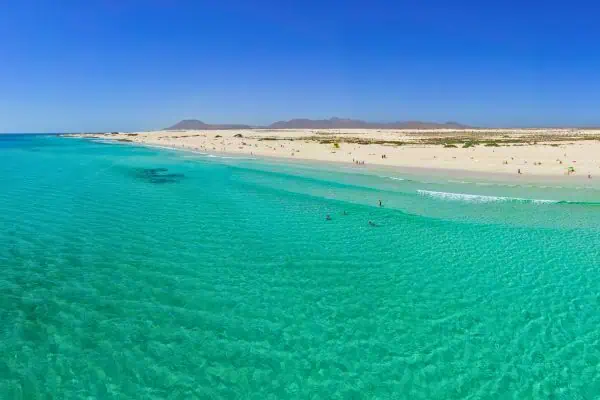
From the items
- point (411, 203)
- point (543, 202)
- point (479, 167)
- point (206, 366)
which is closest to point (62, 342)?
point (206, 366)

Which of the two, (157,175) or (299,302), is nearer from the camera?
(299,302)

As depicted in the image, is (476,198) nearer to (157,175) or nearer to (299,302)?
(299,302)

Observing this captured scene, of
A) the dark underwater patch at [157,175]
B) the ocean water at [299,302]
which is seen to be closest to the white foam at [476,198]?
the ocean water at [299,302]

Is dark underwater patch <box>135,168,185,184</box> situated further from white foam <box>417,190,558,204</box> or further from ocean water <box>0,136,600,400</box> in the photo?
white foam <box>417,190,558,204</box>

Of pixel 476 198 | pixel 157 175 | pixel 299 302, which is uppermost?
pixel 157 175

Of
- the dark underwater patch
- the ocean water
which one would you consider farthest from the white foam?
the dark underwater patch

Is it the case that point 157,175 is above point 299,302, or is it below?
above

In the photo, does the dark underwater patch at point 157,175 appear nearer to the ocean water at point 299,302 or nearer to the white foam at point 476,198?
the ocean water at point 299,302

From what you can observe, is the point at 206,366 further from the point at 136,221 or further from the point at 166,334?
the point at 136,221

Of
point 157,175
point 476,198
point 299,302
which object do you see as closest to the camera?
point 299,302

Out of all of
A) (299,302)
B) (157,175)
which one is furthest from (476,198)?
→ (157,175)
